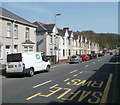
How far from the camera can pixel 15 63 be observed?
1398 cm

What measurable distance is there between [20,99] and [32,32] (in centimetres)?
2066

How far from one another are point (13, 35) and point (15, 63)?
8.93 m

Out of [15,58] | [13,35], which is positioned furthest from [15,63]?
[13,35]

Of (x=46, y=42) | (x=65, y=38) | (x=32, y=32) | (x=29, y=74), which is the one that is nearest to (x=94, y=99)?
(x=29, y=74)

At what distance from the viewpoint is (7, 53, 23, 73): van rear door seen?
1382 cm

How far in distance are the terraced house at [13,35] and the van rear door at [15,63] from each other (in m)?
6.20

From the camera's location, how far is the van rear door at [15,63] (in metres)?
13.8

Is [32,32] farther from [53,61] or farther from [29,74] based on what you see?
[29,74]

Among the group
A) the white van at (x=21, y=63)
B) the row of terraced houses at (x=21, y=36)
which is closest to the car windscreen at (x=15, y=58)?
the white van at (x=21, y=63)

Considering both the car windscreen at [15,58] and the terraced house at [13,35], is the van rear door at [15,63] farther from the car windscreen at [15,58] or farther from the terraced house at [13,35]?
the terraced house at [13,35]

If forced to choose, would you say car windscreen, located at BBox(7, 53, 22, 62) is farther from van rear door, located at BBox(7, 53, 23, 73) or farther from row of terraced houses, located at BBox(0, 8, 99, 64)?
row of terraced houses, located at BBox(0, 8, 99, 64)

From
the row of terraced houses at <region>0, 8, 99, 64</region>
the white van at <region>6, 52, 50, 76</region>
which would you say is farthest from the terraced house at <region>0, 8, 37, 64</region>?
the white van at <region>6, 52, 50, 76</region>

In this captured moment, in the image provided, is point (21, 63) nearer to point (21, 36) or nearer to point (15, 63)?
point (15, 63)

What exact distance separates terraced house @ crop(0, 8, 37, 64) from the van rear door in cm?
620
